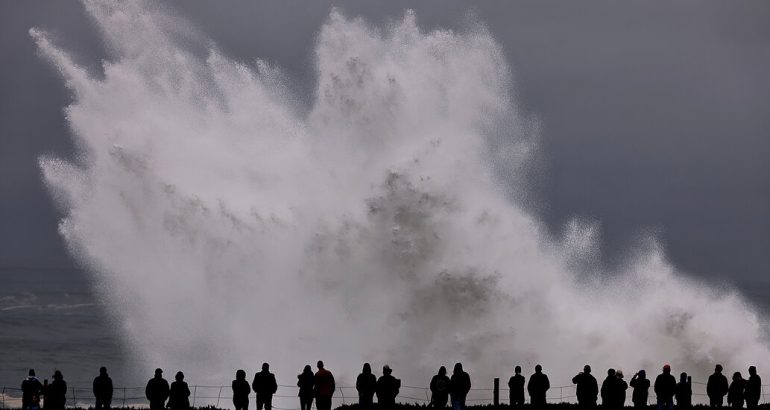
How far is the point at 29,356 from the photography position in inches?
4496

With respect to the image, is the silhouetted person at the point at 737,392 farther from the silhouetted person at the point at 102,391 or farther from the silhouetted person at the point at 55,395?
the silhouetted person at the point at 55,395

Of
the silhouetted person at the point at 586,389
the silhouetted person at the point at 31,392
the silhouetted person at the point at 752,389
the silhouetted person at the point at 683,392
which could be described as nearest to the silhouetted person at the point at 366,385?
the silhouetted person at the point at 586,389

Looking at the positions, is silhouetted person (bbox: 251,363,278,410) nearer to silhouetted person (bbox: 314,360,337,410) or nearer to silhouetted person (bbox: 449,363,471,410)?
silhouetted person (bbox: 314,360,337,410)

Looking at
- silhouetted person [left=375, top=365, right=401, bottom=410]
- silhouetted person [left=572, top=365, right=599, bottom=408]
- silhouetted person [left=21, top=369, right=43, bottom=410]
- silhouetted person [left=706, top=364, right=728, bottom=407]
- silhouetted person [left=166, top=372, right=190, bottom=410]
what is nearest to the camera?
silhouetted person [left=166, top=372, right=190, bottom=410]

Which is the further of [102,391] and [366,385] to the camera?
[102,391]

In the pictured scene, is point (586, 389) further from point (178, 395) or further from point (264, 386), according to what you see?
point (178, 395)

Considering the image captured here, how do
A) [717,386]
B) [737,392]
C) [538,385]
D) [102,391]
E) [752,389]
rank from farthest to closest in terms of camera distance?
[737,392] < [717,386] < [752,389] < [538,385] < [102,391]

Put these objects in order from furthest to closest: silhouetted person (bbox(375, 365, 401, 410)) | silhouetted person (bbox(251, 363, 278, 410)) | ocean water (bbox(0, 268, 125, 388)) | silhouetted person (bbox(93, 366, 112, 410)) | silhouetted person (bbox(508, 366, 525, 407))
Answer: ocean water (bbox(0, 268, 125, 388)) → silhouetted person (bbox(508, 366, 525, 407)) → silhouetted person (bbox(251, 363, 278, 410)) → silhouetted person (bbox(93, 366, 112, 410)) → silhouetted person (bbox(375, 365, 401, 410))

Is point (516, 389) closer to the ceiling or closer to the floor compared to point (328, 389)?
closer to the ceiling

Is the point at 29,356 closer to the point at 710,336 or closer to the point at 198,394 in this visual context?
the point at 198,394

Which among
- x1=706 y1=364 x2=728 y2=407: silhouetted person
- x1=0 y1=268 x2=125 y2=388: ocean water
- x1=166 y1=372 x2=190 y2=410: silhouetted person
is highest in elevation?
x1=0 y1=268 x2=125 y2=388: ocean water

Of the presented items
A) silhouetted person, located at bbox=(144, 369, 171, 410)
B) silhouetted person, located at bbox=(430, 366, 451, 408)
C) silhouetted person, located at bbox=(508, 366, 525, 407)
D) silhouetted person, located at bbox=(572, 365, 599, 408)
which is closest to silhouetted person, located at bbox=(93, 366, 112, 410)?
silhouetted person, located at bbox=(144, 369, 171, 410)

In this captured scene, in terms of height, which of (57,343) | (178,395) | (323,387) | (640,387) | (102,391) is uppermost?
(57,343)

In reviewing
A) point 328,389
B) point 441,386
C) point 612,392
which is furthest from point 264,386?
point 612,392
